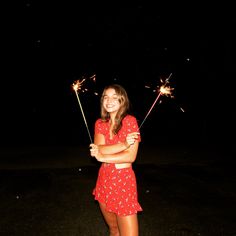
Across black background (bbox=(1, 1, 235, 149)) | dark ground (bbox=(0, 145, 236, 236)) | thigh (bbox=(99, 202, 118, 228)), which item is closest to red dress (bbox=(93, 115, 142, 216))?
thigh (bbox=(99, 202, 118, 228))

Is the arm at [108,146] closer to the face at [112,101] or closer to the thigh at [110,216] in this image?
the face at [112,101]

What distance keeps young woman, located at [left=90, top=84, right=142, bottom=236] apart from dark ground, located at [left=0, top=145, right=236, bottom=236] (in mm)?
1689

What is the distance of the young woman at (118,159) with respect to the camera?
2717 mm

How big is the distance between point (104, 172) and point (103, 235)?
1747 millimetres

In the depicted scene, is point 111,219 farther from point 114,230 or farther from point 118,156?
point 118,156

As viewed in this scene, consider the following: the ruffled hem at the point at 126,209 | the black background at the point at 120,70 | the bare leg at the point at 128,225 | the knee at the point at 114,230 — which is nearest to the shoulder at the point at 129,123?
the ruffled hem at the point at 126,209

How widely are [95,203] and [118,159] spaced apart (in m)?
3.16

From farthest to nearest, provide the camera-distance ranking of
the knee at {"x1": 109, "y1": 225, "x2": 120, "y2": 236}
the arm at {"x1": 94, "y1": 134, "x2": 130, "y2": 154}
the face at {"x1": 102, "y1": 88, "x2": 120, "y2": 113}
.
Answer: the knee at {"x1": 109, "y1": 225, "x2": 120, "y2": 236}
the face at {"x1": 102, "y1": 88, "x2": 120, "y2": 113}
the arm at {"x1": 94, "y1": 134, "x2": 130, "y2": 154}

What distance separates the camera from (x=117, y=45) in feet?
77.3

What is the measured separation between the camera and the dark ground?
454 cm

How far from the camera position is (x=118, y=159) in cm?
269

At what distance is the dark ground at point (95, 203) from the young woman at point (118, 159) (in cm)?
169

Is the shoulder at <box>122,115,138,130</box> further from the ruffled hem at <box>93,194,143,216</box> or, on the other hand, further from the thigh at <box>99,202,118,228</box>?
the thigh at <box>99,202,118,228</box>

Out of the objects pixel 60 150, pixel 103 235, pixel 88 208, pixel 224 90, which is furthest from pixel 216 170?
pixel 224 90
